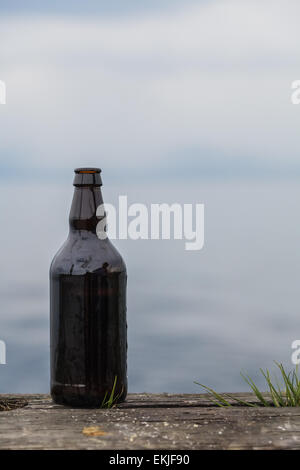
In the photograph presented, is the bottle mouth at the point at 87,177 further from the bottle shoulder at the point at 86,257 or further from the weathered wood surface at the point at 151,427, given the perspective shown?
the weathered wood surface at the point at 151,427

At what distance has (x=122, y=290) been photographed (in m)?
2.16

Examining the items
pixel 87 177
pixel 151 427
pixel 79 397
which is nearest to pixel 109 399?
pixel 79 397

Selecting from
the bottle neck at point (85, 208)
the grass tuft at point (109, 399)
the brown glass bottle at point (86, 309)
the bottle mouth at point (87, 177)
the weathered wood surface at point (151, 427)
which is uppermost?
the bottle mouth at point (87, 177)

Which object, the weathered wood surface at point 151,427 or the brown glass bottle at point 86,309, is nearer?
the weathered wood surface at point 151,427

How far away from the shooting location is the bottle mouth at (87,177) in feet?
7.02

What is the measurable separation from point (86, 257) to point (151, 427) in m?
0.57

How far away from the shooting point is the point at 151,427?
6.33 ft

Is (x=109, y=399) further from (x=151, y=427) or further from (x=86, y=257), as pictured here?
(x=86, y=257)

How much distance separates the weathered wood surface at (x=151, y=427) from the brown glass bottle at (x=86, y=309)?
10cm

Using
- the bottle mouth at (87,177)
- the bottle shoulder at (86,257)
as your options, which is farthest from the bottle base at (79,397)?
the bottle mouth at (87,177)

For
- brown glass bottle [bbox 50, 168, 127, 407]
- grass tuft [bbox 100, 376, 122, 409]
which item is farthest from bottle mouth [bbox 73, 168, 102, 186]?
grass tuft [bbox 100, 376, 122, 409]
